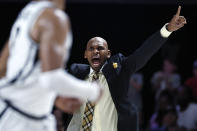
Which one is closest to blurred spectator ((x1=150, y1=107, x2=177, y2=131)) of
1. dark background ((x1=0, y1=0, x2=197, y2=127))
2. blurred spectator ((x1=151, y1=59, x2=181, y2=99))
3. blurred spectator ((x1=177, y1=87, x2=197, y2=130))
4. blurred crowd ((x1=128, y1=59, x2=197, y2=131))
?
blurred crowd ((x1=128, y1=59, x2=197, y2=131))

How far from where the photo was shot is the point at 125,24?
856 centimetres

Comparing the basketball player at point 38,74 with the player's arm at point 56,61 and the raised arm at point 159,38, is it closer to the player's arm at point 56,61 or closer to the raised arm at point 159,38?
the player's arm at point 56,61

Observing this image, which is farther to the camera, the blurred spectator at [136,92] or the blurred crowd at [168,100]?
the blurred spectator at [136,92]

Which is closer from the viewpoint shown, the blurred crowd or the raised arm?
the raised arm

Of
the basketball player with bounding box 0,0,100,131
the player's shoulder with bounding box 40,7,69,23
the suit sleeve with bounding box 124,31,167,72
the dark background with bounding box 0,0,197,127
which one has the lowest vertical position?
the basketball player with bounding box 0,0,100,131

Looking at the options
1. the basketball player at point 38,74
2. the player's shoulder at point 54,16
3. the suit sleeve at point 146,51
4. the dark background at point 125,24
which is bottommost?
the basketball player at point 38,74

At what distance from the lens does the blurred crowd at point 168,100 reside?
6766 millimetres

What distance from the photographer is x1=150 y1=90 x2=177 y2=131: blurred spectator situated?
669cm

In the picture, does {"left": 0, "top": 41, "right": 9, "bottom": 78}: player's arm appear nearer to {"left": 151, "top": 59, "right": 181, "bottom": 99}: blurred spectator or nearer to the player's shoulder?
the player's shoulder

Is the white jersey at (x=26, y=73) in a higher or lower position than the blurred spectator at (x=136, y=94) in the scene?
lower

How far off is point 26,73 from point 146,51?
62.6 inches

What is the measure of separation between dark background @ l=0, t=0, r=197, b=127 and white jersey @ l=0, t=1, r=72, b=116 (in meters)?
5.28

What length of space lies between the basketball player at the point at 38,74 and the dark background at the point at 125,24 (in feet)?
17.2

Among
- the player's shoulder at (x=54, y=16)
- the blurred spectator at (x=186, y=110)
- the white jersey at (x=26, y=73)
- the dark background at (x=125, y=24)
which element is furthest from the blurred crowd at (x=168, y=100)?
the player's shoulder at (x=54, y=16)
